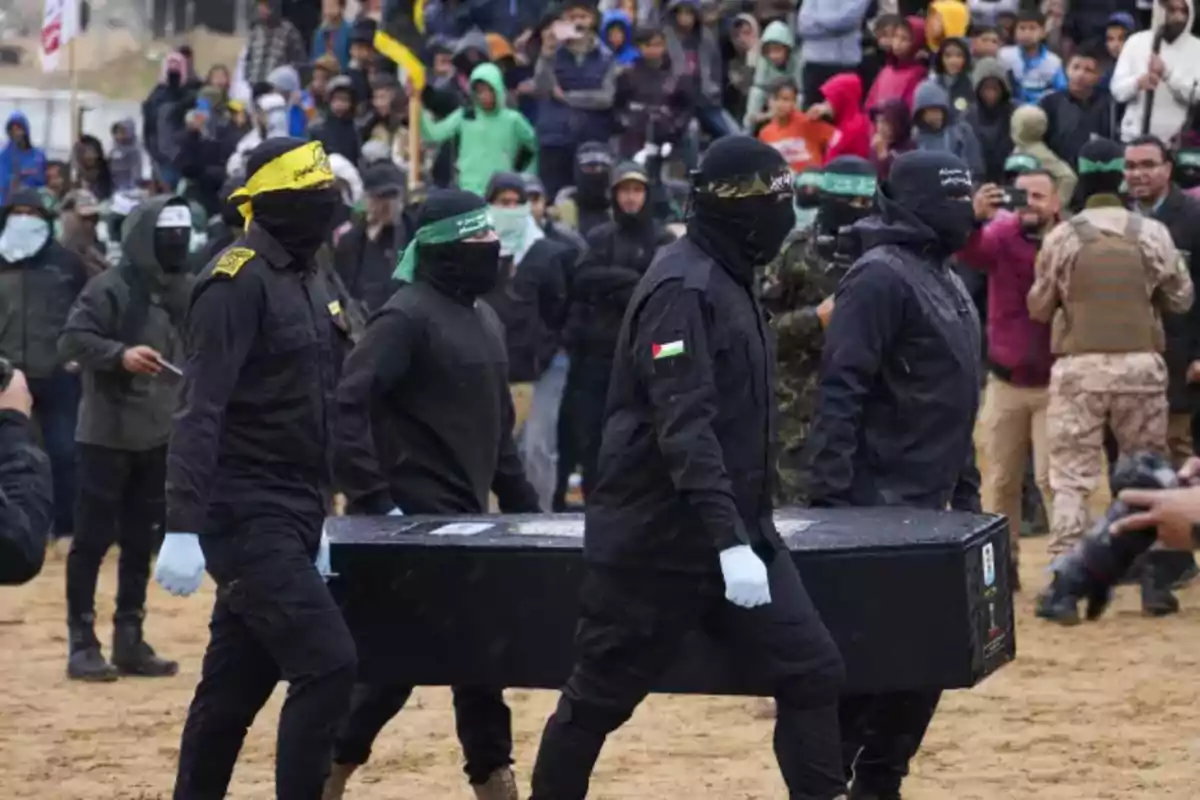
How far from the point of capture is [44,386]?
580 inches

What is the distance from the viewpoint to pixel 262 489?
265 inches

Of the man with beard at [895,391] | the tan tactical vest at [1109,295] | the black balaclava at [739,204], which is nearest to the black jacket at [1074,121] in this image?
the tan tactical vest at [1109,295]

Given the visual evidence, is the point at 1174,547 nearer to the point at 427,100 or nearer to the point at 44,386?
the point at 44,386

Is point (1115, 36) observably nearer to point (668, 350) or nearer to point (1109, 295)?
point (1109, 295)

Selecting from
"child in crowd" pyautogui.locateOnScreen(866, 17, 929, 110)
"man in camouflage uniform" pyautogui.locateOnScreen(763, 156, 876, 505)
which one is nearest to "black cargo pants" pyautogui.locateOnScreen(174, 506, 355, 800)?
"man in camouflage uniform" pyautogui.locateOnScreen(763, 156, 876, 505)

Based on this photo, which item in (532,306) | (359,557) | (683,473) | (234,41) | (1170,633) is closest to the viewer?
(683,473)

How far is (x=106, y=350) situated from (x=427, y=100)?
9.70 m

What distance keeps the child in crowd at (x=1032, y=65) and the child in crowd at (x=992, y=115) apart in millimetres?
679

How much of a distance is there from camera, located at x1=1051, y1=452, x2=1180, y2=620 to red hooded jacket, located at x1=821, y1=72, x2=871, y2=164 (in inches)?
504

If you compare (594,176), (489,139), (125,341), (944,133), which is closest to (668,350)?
(125,341)

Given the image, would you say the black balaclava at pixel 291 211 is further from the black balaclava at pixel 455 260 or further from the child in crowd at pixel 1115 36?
the child in crowd at pixel 1115 36

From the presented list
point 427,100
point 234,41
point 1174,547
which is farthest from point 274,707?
point 234,41

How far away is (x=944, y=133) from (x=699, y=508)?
10.9 metres

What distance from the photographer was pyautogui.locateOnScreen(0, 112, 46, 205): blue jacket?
79.3 ft
